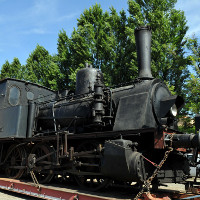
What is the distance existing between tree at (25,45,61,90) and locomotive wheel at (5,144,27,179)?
11.5 metres

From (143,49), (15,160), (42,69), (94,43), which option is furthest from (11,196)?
(42,69)

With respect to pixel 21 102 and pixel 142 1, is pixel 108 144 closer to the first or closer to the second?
pixel 21 102

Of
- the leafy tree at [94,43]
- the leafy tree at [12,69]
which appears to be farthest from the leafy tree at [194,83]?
the leafy tree at [12,69]

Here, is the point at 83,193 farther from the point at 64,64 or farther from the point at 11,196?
the point at 64,64

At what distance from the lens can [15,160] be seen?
290 inches

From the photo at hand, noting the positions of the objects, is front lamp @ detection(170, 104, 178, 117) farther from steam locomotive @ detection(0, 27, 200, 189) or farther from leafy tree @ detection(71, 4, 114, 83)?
leafy tree @ detection(71, 4, 114, 83)

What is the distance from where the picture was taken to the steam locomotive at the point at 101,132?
4.59 metres

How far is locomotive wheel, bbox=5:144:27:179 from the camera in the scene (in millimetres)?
7117

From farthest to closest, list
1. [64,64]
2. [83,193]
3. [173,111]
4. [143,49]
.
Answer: [64,64] < [143,49] < [173,111] < [83,193]

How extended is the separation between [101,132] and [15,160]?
357cm

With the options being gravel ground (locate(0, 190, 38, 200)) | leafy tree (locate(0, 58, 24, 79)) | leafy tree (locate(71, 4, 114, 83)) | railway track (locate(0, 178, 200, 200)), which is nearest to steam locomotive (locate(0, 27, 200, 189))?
railway track (locate(0, 178, 200, 200))

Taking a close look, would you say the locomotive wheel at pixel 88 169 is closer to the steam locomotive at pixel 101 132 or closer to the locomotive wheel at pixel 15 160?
the steam locomotive at pixel 101 132

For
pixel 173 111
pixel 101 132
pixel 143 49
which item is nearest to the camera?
pixel 173 111

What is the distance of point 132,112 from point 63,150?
2.14m
